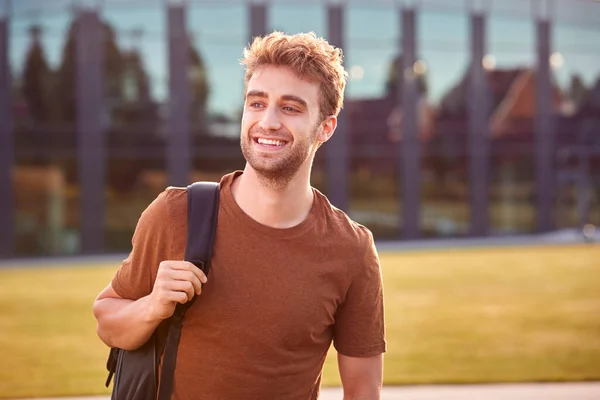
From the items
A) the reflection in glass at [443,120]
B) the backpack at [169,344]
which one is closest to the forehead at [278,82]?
the backpack at [169,344]

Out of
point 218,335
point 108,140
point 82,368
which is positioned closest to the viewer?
point 218,335

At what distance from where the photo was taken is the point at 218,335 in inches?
124

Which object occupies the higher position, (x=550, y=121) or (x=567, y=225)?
(x=550, y=121)

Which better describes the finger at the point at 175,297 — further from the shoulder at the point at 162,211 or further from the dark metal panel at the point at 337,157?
the dark metal panel at the point at 337,157

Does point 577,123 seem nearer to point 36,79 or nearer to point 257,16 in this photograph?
point 257,16

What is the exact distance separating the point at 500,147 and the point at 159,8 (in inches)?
605

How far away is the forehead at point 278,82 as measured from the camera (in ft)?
10.5

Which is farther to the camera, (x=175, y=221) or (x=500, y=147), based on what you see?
(x=500, y=147)

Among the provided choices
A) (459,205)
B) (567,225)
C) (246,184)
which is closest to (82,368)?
Result: (246,184)

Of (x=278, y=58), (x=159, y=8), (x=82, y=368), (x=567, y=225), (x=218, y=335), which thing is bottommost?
(x=567, y=225)

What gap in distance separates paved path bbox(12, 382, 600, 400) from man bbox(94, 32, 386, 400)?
13.9 feet

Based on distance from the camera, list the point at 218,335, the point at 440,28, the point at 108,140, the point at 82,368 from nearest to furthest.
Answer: the point at 218,335 → the point at 82,368 → the point at 108,140 → the point at 440,28

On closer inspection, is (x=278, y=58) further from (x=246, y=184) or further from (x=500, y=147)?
(x=500, y=147)

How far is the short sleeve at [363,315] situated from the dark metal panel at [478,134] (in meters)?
35.8
